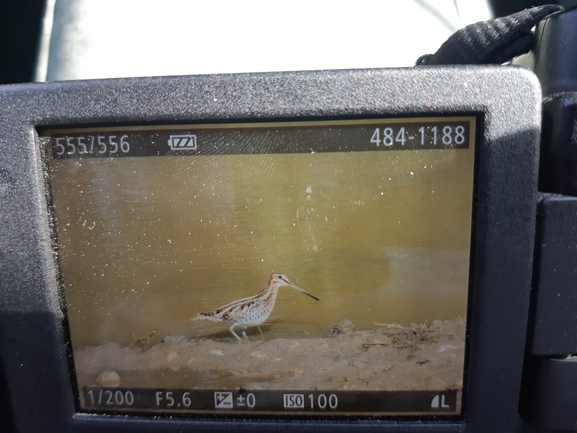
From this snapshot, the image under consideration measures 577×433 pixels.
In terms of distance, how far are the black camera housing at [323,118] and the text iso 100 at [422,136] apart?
0.02 metres

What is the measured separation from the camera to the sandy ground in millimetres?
513

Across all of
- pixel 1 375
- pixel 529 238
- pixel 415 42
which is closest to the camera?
pixel 529 238

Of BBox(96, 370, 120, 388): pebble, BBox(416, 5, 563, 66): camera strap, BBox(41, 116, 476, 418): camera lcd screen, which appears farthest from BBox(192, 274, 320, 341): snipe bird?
BBox(416, 5, 563, 66): camera strap

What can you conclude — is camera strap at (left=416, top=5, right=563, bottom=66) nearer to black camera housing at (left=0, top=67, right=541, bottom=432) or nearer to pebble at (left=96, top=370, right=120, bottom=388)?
black camera housing at (left=0, top=67, right=541, bottom=432)

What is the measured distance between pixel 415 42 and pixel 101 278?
0.59 m

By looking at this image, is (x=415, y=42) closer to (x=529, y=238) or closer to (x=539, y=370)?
(x=529, y=238)

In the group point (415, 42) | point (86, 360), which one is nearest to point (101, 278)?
point (86, 360)

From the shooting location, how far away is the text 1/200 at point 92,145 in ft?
1.63

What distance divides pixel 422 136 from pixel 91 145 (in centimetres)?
37

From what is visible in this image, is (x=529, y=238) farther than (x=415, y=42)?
No

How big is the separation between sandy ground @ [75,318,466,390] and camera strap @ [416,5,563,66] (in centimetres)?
33

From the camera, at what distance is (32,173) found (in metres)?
0.49

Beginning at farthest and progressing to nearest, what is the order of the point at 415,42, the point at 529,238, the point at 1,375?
1. the point at 415,42
2. the point at 1,375
3. the point at 529,238

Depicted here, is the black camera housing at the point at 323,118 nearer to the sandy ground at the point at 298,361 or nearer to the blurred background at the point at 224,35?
the sandy ground at the point at 298,361
